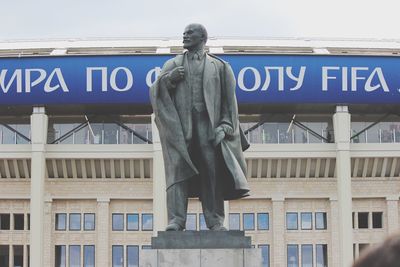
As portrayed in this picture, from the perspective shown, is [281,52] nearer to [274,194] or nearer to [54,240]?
[274,194]

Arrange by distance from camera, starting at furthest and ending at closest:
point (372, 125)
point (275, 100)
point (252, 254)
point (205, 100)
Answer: point (372, 125) → point (275, 100) → point (205, 100) → point (252, 254)

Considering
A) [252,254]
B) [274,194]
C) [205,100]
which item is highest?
[274,194]

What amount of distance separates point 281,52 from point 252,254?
3251cm

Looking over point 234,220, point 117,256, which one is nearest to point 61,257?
point 117,256

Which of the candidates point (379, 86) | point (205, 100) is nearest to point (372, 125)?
point (379, 86)

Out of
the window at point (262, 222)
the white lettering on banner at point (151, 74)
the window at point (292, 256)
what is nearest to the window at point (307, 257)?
the window at point (292, 256)

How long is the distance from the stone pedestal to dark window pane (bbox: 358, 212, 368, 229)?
33784 mm

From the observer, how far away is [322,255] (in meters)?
40.4

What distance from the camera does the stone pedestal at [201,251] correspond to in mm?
7684

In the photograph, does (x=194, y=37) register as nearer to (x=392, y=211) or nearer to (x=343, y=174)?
(x=343, y=174)

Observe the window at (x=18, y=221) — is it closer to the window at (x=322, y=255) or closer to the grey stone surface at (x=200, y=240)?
the window at (x=322, y=255)

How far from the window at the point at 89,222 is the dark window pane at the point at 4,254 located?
3749 mm

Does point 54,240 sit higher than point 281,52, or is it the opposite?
point 281,52

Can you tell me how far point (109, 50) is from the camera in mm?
40812
